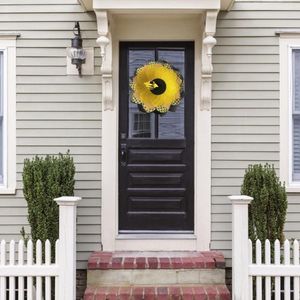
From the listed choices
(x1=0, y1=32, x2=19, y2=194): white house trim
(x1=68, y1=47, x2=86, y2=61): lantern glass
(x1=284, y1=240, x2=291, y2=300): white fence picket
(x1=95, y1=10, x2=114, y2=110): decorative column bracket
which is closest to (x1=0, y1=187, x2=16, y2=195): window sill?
(x1=0, y1=32, x2=19, y2=194): white house trim

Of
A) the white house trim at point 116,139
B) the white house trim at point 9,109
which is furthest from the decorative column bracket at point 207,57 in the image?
the white house trim at point 9,109

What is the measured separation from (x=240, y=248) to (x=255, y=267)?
224 mm

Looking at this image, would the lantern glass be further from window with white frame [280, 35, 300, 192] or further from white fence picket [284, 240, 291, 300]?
white fence picket [284, 240, 291, 300]

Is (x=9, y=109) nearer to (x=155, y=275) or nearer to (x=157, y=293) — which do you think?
(x=155, y=275)

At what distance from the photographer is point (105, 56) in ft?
19.0

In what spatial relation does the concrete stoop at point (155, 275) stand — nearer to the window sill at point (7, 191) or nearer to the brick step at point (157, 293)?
the brick step at point (157, 293)

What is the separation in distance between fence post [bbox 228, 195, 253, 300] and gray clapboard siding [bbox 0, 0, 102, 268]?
5.82ft

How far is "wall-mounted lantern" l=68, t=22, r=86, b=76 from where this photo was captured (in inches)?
230

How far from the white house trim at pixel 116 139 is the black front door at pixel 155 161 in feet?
0.31

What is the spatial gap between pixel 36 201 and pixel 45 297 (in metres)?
1.01

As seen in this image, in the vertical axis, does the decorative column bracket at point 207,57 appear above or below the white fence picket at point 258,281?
above

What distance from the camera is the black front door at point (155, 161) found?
6113 millimetres

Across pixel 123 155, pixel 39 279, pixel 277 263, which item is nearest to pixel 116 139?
pixel 123 155

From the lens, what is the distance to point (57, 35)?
6.05m
